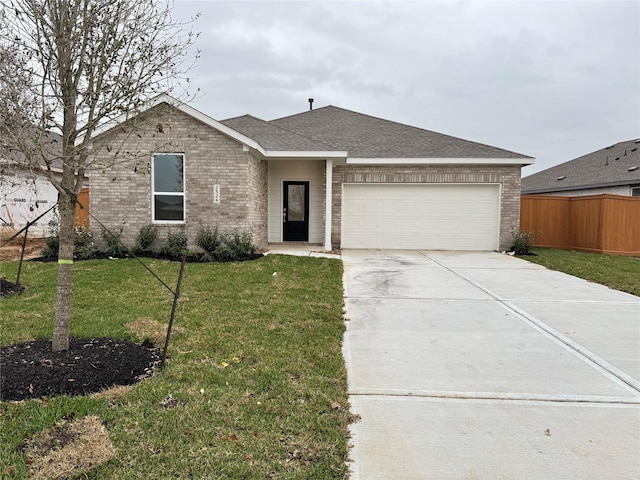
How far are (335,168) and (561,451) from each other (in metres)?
11.7

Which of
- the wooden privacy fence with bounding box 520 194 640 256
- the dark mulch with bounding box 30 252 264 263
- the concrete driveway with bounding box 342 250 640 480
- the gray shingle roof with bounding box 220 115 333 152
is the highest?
the gray shingle roof with bounding box 220 115 333 152

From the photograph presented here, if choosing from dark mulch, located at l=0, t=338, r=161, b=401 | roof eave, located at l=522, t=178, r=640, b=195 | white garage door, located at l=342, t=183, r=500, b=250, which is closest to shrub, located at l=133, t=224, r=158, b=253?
white garage door, located at l=342, t=183, r=500, b=250

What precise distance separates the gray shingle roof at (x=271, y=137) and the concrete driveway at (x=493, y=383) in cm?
600

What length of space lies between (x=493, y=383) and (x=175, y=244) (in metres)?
8.91

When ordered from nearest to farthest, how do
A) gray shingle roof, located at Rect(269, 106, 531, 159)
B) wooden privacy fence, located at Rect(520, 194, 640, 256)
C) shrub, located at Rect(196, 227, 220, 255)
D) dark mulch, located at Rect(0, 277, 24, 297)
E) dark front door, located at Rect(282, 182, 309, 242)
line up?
dark mulch, located at Rect(0, 277, 24, 297) < shrub, located at Rect(196, 227, 220, 255) < wooden privacy fence, located at Rect(520, 194, 640, 256) < gray shingle roof, located at Rect(269, 106, 531, 159) < dark front door, located at Rect(282, 182, 309, 242)

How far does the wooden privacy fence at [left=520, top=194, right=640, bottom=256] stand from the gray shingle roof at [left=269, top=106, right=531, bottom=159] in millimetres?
3094

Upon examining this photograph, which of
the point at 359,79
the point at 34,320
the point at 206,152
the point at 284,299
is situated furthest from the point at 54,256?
the point at 359,79

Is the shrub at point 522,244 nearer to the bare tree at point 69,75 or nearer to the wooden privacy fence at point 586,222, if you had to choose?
the wooden privacy fence at point 586,222

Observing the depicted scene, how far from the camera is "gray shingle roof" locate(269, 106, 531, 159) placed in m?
13.6

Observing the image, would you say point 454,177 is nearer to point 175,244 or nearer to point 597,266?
point 597,266

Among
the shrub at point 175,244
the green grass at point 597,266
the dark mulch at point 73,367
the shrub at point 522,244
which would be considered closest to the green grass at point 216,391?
the dark mulch at point 73,367

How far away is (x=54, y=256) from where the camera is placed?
10086mm

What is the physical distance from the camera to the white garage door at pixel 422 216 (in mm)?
13812

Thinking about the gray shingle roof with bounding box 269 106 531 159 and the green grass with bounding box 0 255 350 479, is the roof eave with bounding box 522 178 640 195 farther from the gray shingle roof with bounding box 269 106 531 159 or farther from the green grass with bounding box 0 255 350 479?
the green grass with bounding box 0 255 350 479
